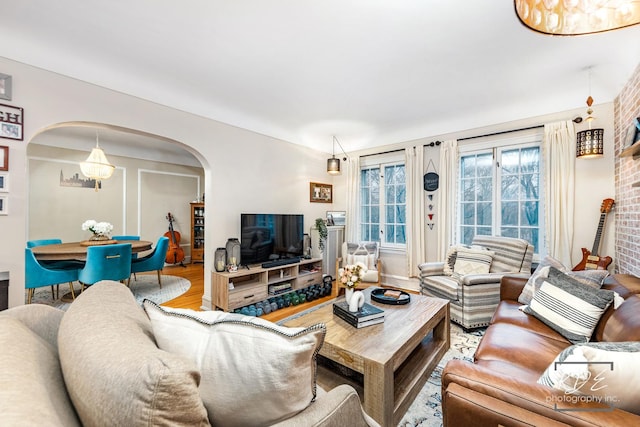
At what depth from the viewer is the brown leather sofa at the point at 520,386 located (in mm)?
821

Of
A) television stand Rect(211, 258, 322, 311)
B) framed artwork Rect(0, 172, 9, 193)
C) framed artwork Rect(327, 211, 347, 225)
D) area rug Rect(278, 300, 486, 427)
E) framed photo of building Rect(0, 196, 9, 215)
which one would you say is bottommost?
area rug Rect(278, 300, 486, 427)

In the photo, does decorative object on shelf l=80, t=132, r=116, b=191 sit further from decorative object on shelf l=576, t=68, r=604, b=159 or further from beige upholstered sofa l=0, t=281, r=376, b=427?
decorative object on shelf l=576, t=68, r=604, b=159

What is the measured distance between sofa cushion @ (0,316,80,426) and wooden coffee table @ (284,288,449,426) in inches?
49.1

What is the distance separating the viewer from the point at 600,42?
218 cm

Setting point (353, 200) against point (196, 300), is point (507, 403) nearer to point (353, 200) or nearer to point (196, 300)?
point (196, 300)

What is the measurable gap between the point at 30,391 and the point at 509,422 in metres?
1.22

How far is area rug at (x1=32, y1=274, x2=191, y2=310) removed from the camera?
3.69 m

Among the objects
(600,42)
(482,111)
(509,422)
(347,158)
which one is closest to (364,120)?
(347,158)

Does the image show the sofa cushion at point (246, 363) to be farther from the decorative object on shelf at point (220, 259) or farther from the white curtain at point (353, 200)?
the white curtain at point (353, 200)

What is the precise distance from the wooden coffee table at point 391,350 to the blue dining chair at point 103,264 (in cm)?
275

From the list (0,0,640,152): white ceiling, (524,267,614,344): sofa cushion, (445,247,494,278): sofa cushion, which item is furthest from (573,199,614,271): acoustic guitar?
(524,267,614,344): sofa cushion

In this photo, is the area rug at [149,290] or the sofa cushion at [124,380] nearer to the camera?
the sofa cushion at [124,380]

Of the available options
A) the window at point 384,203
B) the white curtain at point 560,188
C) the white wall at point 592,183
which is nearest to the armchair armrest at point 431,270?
the window at point 384,203

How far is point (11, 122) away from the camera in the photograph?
2129 millimetres
